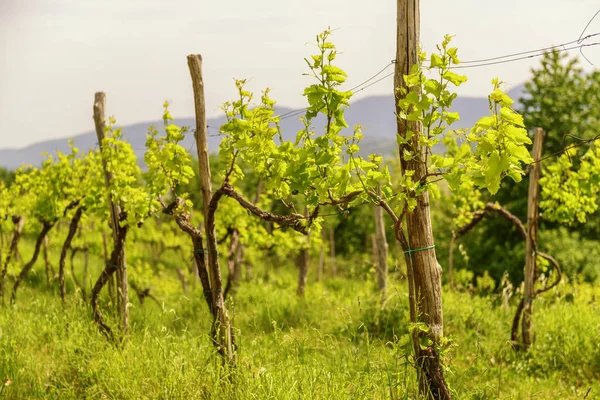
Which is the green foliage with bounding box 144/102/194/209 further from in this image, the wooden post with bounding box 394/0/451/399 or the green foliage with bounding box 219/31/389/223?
the wooden post with bounding box 394/0/451/399

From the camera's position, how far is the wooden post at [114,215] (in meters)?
6.19

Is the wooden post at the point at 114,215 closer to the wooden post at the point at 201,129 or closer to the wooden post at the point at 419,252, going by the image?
the wooden post at the point at 201,129

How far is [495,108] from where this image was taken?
124 inches

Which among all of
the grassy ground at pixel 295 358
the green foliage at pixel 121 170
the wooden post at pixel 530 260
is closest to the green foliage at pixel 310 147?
the grassy ground at pixel 295 358

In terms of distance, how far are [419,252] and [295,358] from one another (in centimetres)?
135

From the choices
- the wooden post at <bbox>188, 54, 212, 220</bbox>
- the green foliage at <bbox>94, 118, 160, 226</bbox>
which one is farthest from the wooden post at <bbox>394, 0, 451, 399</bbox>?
the green foliage at <bbox>94, 118, 160, 226</bbox>

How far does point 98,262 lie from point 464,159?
55.3 feet

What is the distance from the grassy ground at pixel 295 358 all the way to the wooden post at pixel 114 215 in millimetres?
228

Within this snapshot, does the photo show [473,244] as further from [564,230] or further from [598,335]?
[598,335]

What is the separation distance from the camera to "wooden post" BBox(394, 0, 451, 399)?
153 inches

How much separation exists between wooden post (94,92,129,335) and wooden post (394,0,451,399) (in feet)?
11.2

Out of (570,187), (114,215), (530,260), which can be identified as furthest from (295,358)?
(570,187)

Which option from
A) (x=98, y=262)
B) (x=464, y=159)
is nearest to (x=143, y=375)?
(x=464, y=159)

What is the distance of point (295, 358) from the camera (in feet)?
14.9
